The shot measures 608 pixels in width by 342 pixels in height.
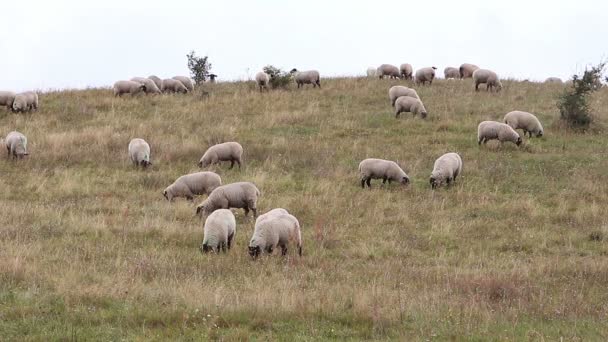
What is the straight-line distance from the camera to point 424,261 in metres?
12.1

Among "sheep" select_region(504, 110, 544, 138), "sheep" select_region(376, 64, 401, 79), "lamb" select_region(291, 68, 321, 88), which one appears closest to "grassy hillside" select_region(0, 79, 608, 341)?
"sheep" select_region(504, 110, 544, 138)

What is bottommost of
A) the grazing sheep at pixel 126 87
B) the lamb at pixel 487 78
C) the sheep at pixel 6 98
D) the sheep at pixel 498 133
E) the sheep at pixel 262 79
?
the sheep at pixel 498 133

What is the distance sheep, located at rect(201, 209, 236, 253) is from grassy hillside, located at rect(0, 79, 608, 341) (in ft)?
1.00

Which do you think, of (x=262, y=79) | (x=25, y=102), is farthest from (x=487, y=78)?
(x=25, y=102)

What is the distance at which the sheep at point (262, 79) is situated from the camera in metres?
31.2

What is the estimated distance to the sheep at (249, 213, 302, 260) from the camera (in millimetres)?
11680

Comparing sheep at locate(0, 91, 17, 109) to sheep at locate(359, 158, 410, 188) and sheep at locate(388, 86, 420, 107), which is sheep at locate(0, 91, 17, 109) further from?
sheep at locate(359, 158, 410, 188)

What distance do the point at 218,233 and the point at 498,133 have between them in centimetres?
1246

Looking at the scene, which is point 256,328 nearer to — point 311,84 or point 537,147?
point 537,147

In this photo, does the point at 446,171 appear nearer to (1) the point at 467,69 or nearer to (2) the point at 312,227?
(2) the point at 312,227

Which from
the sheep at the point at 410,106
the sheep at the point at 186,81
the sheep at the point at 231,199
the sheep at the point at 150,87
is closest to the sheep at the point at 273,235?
the sheep at the point at 231,199

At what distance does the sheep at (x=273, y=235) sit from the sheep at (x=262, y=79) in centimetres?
1950

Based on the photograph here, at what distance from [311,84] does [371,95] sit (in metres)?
4.67

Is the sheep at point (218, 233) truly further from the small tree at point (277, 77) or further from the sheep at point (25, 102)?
the small tree at point (277, 77)
